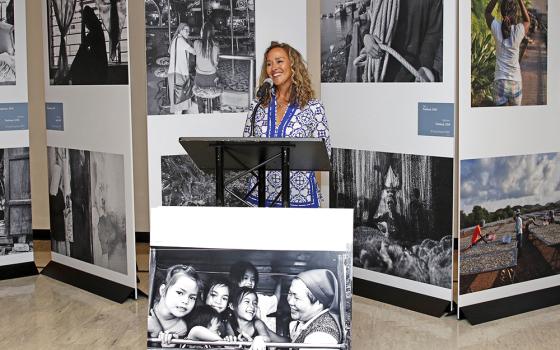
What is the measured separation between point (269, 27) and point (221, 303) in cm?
329

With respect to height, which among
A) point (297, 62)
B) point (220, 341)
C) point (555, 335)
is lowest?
point (555, 335)

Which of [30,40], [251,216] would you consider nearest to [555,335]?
[251,216]

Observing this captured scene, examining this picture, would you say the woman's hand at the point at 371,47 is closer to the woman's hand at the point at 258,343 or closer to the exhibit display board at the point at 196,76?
the exhibit display board at the point at 196,76

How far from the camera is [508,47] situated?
→ 5602mm

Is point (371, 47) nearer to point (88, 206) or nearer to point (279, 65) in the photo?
point (279, 65)

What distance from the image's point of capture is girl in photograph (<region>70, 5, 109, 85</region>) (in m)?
6.29

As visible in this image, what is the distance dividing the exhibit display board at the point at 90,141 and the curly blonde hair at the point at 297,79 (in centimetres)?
146

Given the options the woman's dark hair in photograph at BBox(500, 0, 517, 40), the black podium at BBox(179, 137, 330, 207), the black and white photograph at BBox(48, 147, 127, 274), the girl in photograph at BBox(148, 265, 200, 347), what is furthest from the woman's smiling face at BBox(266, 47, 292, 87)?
the girl in photograph at BBox(148, 265, 200, 347)

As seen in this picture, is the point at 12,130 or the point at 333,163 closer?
the point at 333,163

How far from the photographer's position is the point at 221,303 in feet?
11.7

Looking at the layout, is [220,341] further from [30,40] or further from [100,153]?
[30,40]

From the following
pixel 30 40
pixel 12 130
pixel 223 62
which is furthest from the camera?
pixel 30 40
